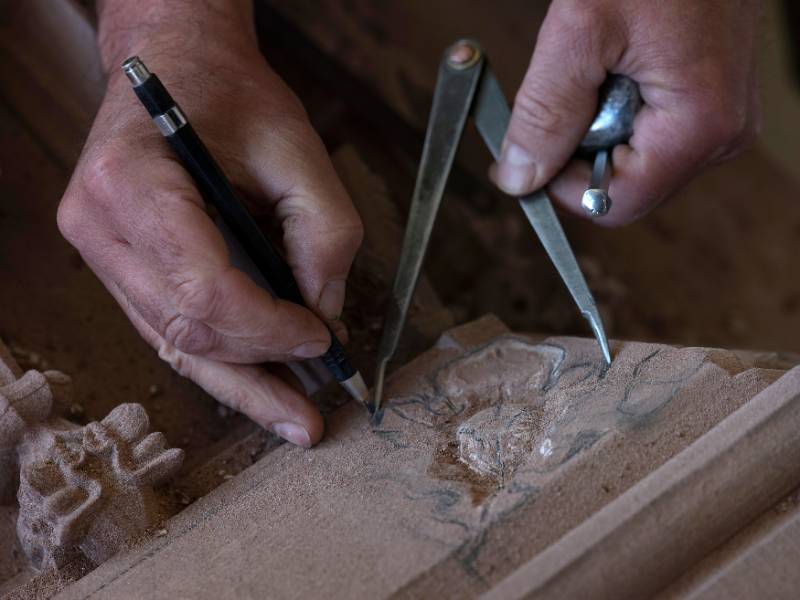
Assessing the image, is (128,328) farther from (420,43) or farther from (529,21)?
(529,21)

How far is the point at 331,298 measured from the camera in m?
1.13

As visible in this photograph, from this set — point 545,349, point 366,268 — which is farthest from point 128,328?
point 545,349

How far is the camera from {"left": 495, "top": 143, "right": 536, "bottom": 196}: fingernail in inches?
48.5

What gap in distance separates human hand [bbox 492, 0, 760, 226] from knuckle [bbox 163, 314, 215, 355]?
0.45m

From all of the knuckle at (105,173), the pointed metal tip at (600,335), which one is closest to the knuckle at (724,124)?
the pointed metal tip at (600,335)

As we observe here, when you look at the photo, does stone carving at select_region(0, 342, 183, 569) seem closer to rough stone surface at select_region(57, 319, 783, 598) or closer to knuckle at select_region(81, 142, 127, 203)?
rough stone surface at select_region(57, 319, 783, 598)

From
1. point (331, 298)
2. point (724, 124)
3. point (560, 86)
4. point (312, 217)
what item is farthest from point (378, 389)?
point (724, 124)

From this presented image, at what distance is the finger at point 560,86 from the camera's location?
1188 millimetres

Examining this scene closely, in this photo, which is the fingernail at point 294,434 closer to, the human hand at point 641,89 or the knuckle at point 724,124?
the human hand at point 641,89

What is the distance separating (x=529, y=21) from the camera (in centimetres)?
241

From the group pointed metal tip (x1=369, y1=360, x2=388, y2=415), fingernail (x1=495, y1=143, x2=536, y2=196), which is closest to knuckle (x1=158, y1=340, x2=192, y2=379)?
pointed metal tip (x1=369, y1=360, x2=388, y2=415)

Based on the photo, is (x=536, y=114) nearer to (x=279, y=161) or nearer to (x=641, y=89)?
(x=641, y=89)

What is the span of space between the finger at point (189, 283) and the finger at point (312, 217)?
43 millimetres

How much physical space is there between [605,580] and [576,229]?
1527 mm
